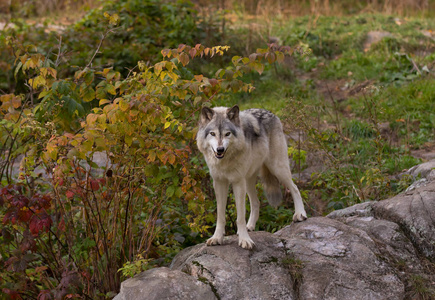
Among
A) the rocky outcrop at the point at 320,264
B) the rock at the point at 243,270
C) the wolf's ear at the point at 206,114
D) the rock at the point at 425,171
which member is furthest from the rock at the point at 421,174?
the wolf's ear at the point at 206,114

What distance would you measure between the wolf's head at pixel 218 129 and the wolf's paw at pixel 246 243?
0.89 meters

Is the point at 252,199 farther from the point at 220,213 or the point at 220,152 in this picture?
the point at 220,152

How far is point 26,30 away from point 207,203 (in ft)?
30.9

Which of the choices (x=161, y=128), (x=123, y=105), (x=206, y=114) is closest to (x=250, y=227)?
(x=161, y=128)

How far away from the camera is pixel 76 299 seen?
5098 mm

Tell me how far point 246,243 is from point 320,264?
0.72 meters

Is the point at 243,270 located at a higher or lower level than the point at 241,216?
lower

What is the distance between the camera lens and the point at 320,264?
15.4 ft

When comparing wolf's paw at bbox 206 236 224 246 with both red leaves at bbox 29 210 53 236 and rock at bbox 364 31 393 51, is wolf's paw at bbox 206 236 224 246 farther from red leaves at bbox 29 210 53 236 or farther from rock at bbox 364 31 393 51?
rock at bbox 364 31 393 51

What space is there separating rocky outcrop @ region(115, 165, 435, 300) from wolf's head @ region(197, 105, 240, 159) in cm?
105

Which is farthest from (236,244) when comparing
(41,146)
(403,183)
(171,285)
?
(403,183)

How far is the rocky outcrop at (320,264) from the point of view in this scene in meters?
4.39

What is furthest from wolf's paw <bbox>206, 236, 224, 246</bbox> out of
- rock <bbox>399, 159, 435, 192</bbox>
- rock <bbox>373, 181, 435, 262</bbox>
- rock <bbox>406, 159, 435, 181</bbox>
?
rock <bbox>406, 159, 435, 181</bbox>

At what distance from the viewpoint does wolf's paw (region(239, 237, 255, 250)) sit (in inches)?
188
